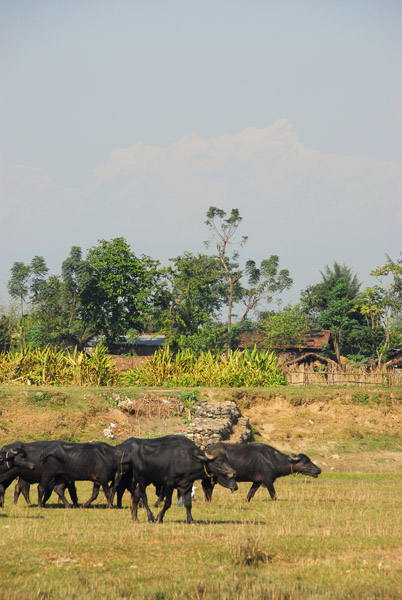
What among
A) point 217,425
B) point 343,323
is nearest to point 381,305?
point 343,323

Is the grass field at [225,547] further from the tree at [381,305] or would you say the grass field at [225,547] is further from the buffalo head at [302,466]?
the tree at [381,305]

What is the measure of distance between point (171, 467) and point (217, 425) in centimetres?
1842

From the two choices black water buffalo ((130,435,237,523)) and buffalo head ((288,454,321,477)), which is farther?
buffalo head ((288,454,321,477))

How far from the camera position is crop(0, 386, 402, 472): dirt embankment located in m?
31.6

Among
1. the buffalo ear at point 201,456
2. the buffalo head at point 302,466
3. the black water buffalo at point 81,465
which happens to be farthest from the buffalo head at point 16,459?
the buffalo head at point 302,466

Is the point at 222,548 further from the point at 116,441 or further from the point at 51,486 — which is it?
the point at 116,441

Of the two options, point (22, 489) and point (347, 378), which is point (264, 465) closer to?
point (22, 489)

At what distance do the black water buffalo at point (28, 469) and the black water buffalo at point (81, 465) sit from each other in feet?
0.66

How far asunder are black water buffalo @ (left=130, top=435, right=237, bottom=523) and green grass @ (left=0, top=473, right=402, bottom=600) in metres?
0.58

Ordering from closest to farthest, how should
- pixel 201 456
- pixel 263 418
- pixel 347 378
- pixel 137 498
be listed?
pixel 201 456 < pixel 137 498 < pixel 263 418 < pixel 347 378

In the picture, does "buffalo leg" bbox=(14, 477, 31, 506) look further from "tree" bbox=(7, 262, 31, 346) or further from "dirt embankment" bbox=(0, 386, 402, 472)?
"tree" bbox=(7, 262, 31, 346)

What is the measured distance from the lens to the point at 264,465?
1777cm

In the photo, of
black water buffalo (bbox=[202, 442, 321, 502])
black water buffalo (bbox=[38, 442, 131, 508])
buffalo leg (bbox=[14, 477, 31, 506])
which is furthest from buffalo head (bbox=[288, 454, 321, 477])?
buffalo leg (bbox=[14, 477, 31, 506])

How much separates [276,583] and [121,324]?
5407cm
